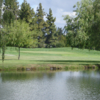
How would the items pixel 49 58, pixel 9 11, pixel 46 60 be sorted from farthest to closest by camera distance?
pixel 49 58 → pixel 46 60 → pixel 9 11

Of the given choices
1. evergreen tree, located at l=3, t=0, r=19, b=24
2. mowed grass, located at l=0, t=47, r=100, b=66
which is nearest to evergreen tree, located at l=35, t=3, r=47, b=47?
mowed grass, located at l=0, t=47, r=100, b=66

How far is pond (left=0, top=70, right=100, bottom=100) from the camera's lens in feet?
60.0

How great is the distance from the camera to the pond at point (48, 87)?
1828 centimetres

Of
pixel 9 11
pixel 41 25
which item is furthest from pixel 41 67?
pixel 41 25

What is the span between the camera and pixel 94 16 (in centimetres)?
3234

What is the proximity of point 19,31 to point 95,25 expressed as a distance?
960cm

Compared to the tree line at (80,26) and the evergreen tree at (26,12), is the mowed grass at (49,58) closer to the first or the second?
the tree line at (80,26)

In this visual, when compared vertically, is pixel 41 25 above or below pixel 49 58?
above

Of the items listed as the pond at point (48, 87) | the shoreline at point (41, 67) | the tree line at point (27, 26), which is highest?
the tree line at point (27, 26)

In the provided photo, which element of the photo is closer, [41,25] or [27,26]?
[27,26]

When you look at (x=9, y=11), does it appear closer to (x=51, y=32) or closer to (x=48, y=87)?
(x=48, y=87)

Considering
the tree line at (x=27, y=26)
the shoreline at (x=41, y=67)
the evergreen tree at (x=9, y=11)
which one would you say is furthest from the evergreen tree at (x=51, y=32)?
the evergreen tree at (x=9, y=11)

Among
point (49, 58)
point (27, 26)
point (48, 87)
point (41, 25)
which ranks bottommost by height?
point (48, 87)

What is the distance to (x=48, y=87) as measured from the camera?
22.1 meters
